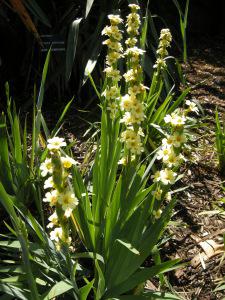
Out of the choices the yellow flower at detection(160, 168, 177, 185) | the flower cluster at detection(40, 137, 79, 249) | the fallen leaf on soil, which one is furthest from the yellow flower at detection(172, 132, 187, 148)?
the fallen leaf on soil

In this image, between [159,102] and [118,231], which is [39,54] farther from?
[118,231]

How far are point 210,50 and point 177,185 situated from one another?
7.75 feet

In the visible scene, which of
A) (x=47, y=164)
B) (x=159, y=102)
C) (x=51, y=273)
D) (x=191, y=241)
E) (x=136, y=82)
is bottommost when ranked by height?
(x=191, y=241)

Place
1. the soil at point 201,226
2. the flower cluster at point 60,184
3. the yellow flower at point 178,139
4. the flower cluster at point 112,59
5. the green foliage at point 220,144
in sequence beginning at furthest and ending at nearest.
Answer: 1. the green foliage at point 220,144
2. the soil at point 201,226
3. the flower cluster at point 112,59
4. the yellow flower at point 178,139
5. the flower cluster at point 60,184

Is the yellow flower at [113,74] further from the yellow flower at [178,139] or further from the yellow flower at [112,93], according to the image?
A: the yellow flower at [178,139]

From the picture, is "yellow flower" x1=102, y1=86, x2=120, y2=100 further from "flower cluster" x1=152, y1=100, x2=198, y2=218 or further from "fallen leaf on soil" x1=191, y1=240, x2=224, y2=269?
"fallen leaf on soil" x1=191, y1=240, x2=224, y2=269

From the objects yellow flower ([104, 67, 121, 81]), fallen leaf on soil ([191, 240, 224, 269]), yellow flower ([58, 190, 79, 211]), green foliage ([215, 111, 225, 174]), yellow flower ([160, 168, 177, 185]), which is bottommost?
fallen leaf on soil ([191, 240, 224, 269])

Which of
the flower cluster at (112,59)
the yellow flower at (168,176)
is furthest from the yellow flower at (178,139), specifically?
the flower cluster at (112,59)

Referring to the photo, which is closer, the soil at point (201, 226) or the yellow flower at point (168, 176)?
the yellow flower at point (168, 176)

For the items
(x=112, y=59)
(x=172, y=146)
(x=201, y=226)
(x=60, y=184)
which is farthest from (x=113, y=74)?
(x=201, y=226)

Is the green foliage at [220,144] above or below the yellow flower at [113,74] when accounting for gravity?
below

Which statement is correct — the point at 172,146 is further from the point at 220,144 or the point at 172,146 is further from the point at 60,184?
the point at 220,144

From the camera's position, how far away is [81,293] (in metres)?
1.07

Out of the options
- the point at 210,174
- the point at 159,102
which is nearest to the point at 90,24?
the point at 159,102
